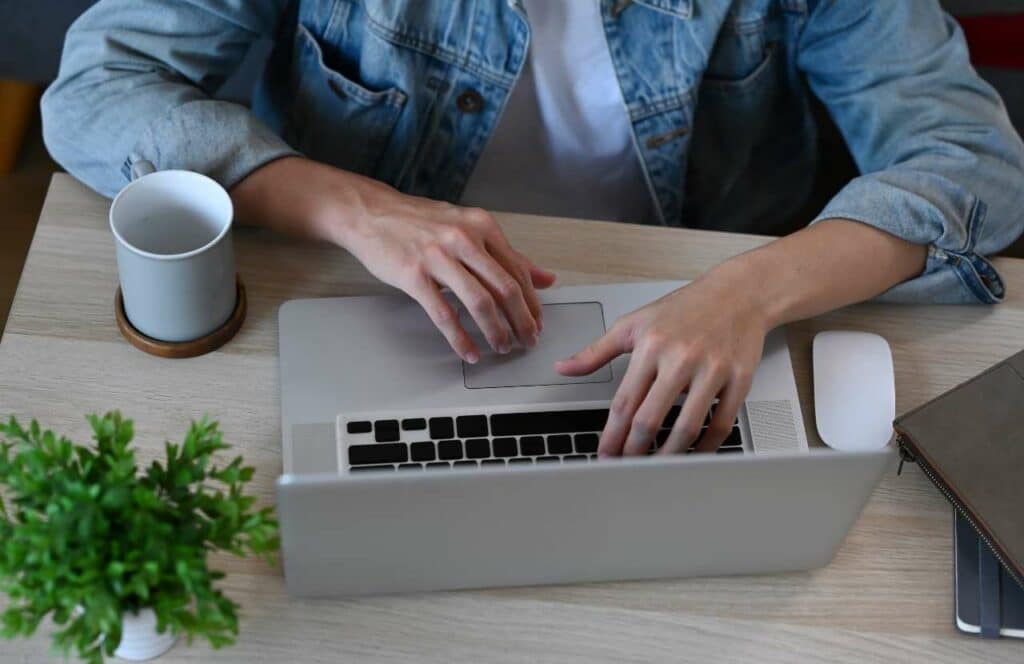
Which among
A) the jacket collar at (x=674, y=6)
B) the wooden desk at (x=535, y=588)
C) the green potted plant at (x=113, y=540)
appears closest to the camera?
the green potted plant at (x=113, y=540)

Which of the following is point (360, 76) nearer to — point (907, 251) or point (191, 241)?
point (191, 241)

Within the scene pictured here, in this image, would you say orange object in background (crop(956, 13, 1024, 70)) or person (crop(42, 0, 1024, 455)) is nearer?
person (crop(42, 0, 1024, 455))

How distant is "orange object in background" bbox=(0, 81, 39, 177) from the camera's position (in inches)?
75.3

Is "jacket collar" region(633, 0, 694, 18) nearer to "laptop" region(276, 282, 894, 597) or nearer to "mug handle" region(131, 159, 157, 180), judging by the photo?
"laptop" region(276, 282, 894, 597)

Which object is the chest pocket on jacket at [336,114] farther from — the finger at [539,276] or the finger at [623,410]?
the finger at [623,410]

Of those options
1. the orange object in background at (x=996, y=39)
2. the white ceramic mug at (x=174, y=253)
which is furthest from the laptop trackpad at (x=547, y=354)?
the orange object in background at (x=996, y=39)

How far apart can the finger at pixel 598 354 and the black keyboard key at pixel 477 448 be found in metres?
0.08

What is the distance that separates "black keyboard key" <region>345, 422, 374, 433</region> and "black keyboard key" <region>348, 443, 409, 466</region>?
0.01 m

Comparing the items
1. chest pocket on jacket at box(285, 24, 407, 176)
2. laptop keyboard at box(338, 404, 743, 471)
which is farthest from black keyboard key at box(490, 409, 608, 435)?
chest pocket on jacket at box(285, 24, 407, 176)

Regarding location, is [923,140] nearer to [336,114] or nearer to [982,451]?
[982,451]

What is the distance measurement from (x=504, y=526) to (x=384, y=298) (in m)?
0.27

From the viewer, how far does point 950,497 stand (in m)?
0.90

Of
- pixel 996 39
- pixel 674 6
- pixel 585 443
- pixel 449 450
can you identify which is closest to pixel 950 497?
pixel 585 443

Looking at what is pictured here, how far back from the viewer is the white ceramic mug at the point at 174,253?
863 mm
